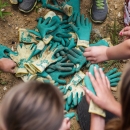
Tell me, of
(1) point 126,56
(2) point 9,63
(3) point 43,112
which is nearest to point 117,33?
(1) point 126,56

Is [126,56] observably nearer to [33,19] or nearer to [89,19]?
[89,19]

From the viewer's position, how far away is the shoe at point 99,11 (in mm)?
2090

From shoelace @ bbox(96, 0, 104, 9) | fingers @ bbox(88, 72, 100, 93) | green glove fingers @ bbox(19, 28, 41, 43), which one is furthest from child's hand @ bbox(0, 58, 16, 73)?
shoelace @ bbox(96, 0, 104, 9)

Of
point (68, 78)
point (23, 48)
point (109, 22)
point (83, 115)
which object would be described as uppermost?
Result: point (109, 22)

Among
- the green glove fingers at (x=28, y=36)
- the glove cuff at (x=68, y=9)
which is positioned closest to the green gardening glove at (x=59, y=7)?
the glove cuff at (x=68, y=9)

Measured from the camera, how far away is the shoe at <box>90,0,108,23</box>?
2090mm

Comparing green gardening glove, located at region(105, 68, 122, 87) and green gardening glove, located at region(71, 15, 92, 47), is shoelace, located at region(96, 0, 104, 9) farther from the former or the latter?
green gardening glove, located at region(105, 68, 122, 87)

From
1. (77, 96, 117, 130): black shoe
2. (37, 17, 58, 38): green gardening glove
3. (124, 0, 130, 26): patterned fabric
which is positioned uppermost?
(124, 0, 130, 26): patterned fabric

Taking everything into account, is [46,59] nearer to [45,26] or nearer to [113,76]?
[45,26]

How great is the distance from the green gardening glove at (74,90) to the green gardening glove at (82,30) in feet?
0.64

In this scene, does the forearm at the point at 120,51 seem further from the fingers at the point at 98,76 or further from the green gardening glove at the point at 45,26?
the green gardening glove at the point at 45,26

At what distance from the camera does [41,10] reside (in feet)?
6.97

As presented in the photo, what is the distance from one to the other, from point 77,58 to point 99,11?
378 millimetres

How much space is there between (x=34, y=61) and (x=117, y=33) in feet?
1.88
